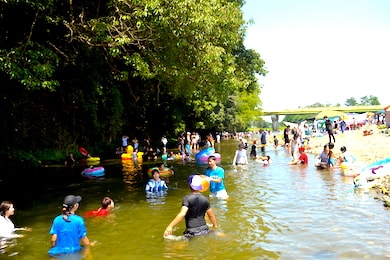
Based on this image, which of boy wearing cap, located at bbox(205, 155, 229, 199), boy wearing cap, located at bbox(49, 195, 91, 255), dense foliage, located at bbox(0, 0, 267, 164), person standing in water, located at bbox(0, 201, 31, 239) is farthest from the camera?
dense foliage, located at bbox(0, 0, 267, 164)

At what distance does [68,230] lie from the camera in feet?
22.6

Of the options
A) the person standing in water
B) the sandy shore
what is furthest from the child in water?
the sandy shore

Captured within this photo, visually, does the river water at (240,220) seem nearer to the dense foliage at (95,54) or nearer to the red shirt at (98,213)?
the red shirt at (98,213)

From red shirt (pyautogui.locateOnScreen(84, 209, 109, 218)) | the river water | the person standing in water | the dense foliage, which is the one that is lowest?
the river water

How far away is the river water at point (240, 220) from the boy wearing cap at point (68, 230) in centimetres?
48

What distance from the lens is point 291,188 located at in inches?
557

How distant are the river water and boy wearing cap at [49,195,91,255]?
48 centimetres

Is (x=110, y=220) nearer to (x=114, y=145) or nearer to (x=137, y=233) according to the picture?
(x=137, y=233)

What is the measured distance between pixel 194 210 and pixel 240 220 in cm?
267

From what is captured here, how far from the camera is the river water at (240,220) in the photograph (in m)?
7.44

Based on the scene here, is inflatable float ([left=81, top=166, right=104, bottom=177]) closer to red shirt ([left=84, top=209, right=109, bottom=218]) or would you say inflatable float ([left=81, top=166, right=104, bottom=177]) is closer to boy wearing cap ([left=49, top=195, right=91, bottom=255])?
red shirt ([left=84, top=209, right=109, bottom=218])

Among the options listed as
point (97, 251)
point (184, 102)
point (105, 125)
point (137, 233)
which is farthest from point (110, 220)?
point (184, 102)

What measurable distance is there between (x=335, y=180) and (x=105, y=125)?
18859mm

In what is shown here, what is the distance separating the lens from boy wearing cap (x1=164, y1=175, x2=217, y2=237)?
7.43 metres
